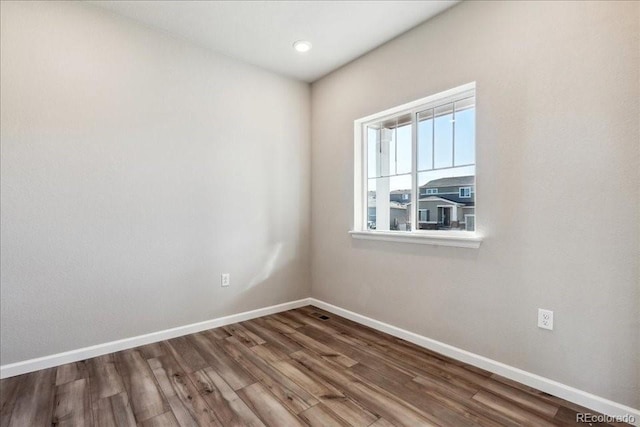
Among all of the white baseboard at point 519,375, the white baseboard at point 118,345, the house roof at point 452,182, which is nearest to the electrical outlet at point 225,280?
the white baseboard at point 118,345

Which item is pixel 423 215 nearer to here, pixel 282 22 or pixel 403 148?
Answer: pixel 403 148

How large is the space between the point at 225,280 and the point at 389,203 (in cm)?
172

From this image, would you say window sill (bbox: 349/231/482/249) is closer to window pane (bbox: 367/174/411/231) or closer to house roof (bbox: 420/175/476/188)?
window pane (bbox: 367/174/411/231)

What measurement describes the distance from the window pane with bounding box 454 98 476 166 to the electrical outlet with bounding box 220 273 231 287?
2.25m

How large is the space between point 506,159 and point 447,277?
36.1 inches

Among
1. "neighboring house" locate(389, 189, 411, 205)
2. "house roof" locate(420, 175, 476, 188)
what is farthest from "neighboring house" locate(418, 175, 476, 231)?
"neighboring house" locate(389, 189, 411, 205)

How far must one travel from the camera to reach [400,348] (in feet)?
8.07

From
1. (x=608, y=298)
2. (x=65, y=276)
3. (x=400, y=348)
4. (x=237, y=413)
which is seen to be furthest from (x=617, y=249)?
(x=65, y=276)

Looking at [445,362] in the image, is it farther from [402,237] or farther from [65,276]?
[65,276]

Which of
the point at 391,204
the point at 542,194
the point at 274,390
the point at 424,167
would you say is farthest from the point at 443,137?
the point at 274,390

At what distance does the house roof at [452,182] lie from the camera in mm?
2289

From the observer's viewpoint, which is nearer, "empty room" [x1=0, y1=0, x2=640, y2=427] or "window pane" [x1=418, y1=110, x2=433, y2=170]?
"empty room" [x1=0, y1=0, x2=640, y2=427]

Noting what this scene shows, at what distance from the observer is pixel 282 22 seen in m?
2.47

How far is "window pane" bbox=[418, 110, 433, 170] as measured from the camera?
2562 mm
